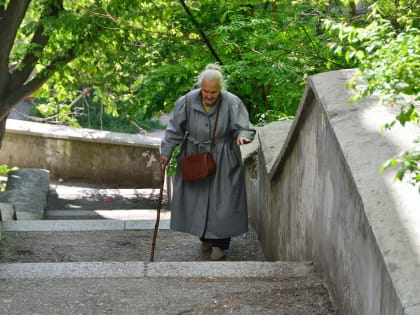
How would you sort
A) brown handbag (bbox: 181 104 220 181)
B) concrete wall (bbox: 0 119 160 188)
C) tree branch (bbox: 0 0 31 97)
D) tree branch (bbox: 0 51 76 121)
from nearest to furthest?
brown handbag (bbox: 181 104 220 181), tree branch (bbox: 0 0 31 97), tree branch (bbox: 0 51 76 121), concrete wall (bbox: 0 119 160 188)

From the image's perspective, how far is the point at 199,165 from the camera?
6207 millimetres

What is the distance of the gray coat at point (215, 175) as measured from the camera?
6.22 m

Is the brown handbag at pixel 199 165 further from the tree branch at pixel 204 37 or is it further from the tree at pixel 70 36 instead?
the tree at pixel 70 36

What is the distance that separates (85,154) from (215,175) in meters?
8.41

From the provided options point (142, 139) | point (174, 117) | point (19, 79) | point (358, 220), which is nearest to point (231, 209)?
point (174, 117)

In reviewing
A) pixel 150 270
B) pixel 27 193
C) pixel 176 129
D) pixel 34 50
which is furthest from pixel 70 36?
pixel 150 270

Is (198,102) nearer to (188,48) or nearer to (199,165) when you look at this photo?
(199,165)

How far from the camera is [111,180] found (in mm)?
14375

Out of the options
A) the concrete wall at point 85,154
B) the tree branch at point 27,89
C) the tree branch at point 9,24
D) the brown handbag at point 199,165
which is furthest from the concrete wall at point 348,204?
the concrete wall at point 85,154

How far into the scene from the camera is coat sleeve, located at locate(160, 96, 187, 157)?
6293 millimetres

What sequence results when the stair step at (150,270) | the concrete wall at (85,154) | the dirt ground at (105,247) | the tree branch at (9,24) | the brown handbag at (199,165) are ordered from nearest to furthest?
1. the stair step at (150,270)
2. the brown handbag at (199,165)
3. the dirt ground at (105,247)
4. the tree branch at (9,24)
5. the concrete wall at (85,154)

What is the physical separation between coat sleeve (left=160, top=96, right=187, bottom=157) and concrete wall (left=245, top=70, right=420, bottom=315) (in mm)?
938

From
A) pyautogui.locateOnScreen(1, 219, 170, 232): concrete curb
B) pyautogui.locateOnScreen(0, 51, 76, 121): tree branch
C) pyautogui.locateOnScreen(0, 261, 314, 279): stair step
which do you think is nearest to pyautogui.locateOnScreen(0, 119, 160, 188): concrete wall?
pyautogui.locateOnScreen(0, 51, 76, 121): tree branch

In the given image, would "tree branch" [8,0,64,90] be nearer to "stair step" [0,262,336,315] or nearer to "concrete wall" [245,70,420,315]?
"concrete wall" [245,70,420,315]
